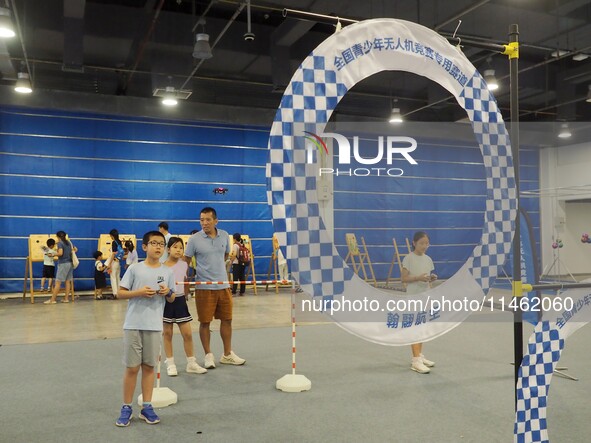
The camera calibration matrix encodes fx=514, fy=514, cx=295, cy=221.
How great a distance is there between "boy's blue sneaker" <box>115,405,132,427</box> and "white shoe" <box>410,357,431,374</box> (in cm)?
244

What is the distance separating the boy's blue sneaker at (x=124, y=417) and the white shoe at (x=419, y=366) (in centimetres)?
244

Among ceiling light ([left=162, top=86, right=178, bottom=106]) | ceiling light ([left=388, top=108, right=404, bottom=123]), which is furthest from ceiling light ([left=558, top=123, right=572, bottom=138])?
ceiling light ([left=162, top=86, right=178, bottom=106])

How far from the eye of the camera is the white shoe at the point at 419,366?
4.48 meters

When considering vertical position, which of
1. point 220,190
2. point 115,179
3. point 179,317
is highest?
point 115,179

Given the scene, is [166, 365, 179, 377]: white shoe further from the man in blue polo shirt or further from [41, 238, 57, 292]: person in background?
[41, 238, 57, 292]: person in background

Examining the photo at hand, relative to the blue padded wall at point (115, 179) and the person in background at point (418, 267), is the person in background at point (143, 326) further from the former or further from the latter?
the blue padded wall at point (115, 179)

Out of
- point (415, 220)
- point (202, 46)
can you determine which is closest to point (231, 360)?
point (415, 220)

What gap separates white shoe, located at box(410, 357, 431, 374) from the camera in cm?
448

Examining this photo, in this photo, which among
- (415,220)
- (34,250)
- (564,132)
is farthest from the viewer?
(564,132)

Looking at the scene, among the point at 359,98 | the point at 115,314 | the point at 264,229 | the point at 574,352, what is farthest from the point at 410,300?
the point at 359,98

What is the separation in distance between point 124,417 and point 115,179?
8.98m

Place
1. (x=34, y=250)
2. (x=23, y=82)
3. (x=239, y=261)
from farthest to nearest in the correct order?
(x=239, y=261)
(x=34, y=250)
(x=23, y=82)

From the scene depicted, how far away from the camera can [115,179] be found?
11492mm

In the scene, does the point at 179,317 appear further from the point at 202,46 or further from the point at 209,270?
the point at 202,46
